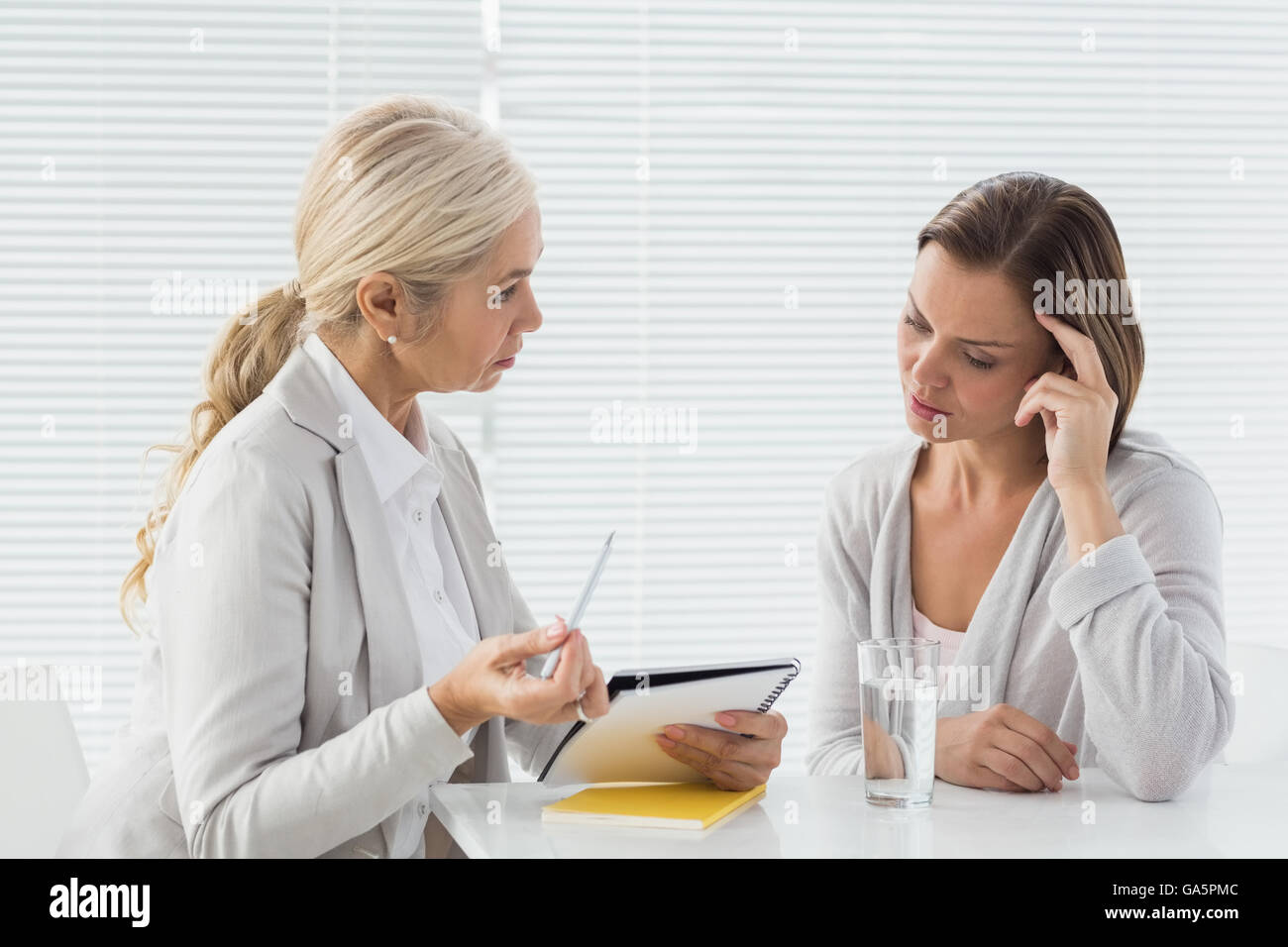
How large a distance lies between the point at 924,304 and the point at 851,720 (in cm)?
57

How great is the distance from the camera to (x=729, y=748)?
1251 millimetres

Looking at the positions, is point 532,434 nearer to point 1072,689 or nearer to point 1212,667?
point 1072,689

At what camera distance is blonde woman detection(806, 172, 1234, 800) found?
1.30m

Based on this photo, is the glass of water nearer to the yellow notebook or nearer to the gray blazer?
the yellow notebook

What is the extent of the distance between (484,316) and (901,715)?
2.21 feet

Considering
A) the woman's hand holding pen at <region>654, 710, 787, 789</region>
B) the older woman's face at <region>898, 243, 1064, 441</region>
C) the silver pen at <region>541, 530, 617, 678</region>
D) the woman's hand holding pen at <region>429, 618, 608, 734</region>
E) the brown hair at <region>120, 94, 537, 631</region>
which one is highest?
the brown hair at <region>120, 94, 537, 631</region>

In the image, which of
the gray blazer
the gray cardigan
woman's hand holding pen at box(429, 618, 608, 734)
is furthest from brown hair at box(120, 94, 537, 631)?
the gray cardigan

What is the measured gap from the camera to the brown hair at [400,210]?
53.6 inches

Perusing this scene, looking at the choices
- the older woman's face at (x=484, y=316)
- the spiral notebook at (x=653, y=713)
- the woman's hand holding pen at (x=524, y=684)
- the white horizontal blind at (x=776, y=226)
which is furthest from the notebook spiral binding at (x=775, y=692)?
the white horizontal blind at (x=776, y=226)

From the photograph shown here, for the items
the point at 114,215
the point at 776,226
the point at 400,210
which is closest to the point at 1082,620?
the point at 400,210

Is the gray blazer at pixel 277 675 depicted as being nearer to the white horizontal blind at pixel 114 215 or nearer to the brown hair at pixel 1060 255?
the brown hair at pixel 1060 255

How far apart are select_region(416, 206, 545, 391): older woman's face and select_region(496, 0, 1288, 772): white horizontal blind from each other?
1249 mm

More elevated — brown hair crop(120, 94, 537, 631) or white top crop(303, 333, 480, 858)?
brown hair crop(120, 94, 537, 631)

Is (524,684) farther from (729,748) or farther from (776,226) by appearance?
(776,226)
